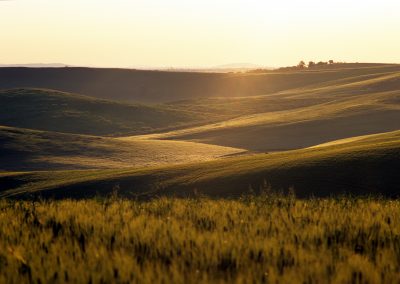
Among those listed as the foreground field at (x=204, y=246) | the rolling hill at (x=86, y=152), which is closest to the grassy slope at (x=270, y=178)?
the foreground field at (x=204, y=246)

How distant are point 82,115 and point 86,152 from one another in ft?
130

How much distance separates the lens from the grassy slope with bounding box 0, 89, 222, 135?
327ft

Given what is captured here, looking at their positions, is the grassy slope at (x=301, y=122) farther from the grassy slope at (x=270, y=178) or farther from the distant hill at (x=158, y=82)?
the distant hill at (x=158, y=82)

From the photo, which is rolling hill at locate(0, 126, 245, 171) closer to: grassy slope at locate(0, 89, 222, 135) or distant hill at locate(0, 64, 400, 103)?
grassy slope at locate(0, 89, 222, 135)

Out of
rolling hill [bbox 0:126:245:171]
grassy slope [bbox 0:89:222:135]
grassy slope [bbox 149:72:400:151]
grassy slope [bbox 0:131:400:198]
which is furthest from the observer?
grassy slope [bbox 0:89:222:135]

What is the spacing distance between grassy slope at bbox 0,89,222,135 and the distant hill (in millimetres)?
50163

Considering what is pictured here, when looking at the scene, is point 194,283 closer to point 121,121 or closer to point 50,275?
point 50,275

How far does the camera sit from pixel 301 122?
8519 centimetres

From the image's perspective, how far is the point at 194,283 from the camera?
454 cm

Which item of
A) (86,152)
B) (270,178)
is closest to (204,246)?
(270,178)

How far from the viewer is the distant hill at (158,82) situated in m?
169

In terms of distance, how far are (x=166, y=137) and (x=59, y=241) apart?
7829 cm

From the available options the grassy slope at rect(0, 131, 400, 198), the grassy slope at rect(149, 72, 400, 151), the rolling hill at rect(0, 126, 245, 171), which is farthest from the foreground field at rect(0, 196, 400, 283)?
the grassy slope at rect(149, 72, 400, 151)

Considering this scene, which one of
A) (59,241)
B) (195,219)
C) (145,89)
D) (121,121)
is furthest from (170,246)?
(145,89)
